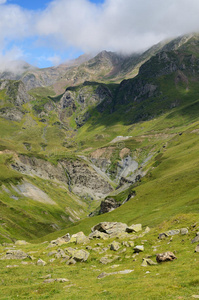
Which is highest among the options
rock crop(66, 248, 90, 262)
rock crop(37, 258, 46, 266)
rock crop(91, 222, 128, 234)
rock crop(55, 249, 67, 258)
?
rock crop(37, 258, 46, 266)

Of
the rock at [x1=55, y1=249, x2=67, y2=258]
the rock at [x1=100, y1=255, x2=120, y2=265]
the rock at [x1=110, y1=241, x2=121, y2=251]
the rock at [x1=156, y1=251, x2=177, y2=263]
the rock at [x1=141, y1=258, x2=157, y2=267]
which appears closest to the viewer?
the rock at [x1=156, y1=251, x2=177, y2=263]

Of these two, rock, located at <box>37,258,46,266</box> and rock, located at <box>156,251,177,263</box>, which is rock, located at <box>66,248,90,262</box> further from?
rock, located at <box>156,251,177,263</box>

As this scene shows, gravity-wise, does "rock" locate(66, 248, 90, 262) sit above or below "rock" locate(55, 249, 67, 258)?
below

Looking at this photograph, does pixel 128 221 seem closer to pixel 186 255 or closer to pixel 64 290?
pixel 186 255

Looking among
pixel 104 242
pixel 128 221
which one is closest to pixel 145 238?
pixel 104 242

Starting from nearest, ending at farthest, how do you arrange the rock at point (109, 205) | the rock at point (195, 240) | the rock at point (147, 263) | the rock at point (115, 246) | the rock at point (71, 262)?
the rock at point (147, 263) → the rock at point (195, 240) → the rock at point (71, 262) → the rock at point (115, 246) → the rock at point (109, 205)

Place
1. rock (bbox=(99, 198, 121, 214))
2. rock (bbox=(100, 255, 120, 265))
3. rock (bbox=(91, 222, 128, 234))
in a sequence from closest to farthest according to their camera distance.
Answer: rock (bbox=(100, 255, 120, 265)), rock (bbox=(91, 222, 128, 234)), rock (bbox=(99, 198, 121, 214))

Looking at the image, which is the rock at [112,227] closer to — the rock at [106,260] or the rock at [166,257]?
the rock at [106,260]

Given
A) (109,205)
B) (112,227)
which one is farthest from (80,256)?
(109,205)

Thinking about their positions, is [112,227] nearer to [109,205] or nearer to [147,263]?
[147,263]

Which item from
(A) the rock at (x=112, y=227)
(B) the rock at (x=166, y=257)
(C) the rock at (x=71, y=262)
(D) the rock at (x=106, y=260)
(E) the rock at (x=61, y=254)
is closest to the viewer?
(B) the rock at (x=166, y=257)

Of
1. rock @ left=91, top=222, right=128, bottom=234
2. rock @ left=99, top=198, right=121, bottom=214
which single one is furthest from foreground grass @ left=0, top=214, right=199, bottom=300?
rock @ left=99, top=198, right=121, bottom=214

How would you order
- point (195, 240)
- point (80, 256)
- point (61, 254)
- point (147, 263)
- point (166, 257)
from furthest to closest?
point (61, 254) < point (80, 256) < point (195, 240) < point (147, 263) < point (166, 257)

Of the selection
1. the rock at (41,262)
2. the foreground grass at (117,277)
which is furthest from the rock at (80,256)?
the rock at (41,262)
